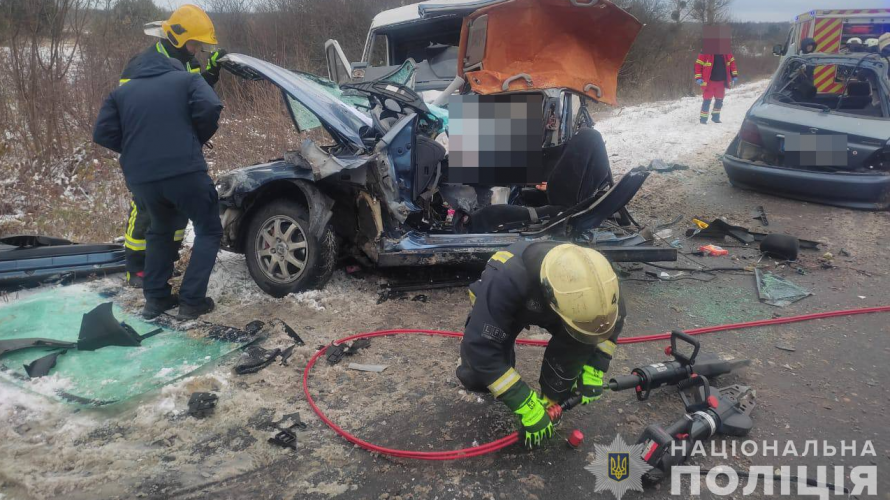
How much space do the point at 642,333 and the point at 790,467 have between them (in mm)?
1406

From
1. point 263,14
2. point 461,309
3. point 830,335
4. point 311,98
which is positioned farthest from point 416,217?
point 263,14

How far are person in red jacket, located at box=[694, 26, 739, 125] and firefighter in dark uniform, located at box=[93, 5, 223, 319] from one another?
9.81 m

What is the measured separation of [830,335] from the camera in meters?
3.74

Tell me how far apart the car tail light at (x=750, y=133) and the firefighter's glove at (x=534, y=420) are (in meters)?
5.71

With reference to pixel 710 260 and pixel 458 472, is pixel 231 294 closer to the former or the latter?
pixel 458 472

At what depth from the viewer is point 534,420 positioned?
2424 mm

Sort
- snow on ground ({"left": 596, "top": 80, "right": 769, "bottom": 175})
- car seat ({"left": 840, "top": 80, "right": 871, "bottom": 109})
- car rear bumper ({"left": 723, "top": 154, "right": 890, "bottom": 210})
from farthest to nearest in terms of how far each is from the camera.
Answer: snow on ground ({"left": 596, "top": 80, "right": 769, "bottom": 175})
car seat ({"left": 840, "top": 80, "right": 871, "bottom": 109})
car rear bumper ({"left": 723, "top": 154, "right": 890, "bottom": 210})

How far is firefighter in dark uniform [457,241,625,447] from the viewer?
216cm

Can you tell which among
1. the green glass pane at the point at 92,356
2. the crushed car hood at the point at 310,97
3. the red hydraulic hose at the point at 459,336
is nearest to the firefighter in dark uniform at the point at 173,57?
the crushed car hood at the point at 310,97

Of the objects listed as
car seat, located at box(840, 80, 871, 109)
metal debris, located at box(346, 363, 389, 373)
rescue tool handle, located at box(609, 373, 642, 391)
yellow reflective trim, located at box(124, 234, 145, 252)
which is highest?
car seat, located at box(840, 80, 871, 109)

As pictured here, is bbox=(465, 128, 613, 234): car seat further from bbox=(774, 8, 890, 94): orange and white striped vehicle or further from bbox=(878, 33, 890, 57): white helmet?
bbox=(774, 8, 890, 94): orange and white striped vehicle

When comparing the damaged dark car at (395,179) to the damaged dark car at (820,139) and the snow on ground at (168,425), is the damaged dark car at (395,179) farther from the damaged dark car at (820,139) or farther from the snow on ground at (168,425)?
the damaged dark car at (820,139)

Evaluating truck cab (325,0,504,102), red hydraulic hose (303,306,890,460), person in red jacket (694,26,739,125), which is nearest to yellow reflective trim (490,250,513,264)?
red hydraulic hose (303,306,890,460)

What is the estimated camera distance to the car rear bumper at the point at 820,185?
19.6 ft
